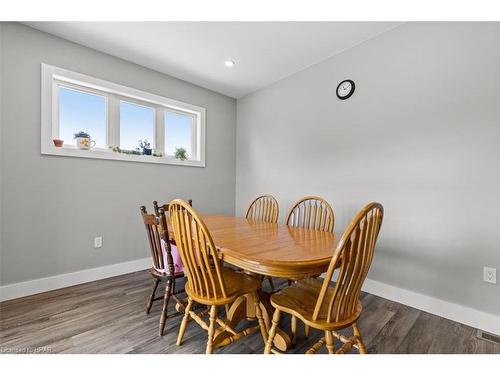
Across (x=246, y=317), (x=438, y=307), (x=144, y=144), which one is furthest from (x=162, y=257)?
(x=438, y=307)

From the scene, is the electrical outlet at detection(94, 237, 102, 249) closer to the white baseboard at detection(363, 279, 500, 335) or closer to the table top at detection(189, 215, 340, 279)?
the table top at detection(189, 215, 340, 279)

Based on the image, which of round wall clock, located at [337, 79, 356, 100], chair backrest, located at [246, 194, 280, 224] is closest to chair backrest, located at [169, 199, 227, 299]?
chair backrest, located at [246, 194, 280, 224]

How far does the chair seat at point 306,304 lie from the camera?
1.05m

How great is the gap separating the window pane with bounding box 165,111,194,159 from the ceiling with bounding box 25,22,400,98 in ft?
1.89

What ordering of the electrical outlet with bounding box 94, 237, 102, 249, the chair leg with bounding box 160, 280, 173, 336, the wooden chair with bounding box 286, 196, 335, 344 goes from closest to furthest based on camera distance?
the chair leg with bounding box 160, 280, 173, 336 < the wooden chair with bounding box 286, 196, 335, 344 < the electrical outlet with bounding box 94, 237, 102, 249

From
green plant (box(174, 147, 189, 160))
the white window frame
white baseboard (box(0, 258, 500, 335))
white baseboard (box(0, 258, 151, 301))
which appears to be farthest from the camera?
green plant (box(174, 147, 189, 160))

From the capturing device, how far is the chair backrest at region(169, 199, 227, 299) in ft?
3.96

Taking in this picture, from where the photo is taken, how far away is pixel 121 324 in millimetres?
1728

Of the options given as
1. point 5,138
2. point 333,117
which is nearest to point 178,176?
point 5,138

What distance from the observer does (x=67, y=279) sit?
236cm

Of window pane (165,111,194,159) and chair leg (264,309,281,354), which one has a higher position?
window pane (165,111,194,159)

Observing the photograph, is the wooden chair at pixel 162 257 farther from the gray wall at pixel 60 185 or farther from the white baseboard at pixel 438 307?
the white baseboard at pixel 438 307

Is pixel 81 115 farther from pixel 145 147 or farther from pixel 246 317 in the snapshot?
pixel 246 317
